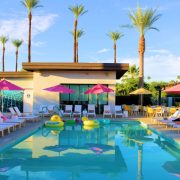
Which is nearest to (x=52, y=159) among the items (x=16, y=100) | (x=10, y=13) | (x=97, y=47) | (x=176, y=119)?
(x=176, y=119)

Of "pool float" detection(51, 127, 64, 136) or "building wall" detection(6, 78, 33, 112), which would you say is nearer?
"pool float" detection(51, 127, 64, 136)

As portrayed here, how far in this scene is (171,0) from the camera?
22.8m

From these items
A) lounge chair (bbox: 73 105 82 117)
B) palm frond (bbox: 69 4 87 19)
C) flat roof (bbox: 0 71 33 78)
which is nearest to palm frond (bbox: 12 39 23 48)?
palm frond (bbox: 69 4 87 19)

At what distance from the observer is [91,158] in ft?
31.9

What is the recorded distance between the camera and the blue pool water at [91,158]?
7.95 meters

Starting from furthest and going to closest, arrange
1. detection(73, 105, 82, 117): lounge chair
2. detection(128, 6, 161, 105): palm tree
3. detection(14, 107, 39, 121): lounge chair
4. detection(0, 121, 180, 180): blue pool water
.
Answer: detection(128, 6, 161, 105): palm tree → detection(73, 105, 82, 117): lounge chair → detection(14, 107, 39, 121): lounge chair → detection(0, 121, 180, 180): blue pool water

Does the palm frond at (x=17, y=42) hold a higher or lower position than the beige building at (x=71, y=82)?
higher

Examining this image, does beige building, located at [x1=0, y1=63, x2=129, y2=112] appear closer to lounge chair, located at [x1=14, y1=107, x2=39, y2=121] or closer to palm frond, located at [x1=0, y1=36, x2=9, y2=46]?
lounge chair, located at [x1=14, y1=107, x2=39, y2=121]

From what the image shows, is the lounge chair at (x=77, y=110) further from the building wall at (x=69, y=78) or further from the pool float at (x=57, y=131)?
the pool float at (x=57, y=131)

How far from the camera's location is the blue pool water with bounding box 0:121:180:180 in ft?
26.1

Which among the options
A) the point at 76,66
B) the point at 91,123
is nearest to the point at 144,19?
the point at 76,66

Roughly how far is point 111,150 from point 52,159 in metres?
2.39

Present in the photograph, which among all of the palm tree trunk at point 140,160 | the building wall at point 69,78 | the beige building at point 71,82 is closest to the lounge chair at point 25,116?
the beige building at point 71,82

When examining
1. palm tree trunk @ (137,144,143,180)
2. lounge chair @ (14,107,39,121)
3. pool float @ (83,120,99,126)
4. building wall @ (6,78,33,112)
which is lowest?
palm tree trunk @ (137,144,143,180)
